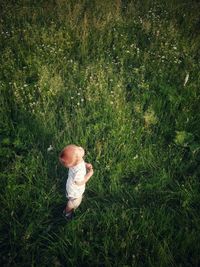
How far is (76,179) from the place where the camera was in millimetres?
3340

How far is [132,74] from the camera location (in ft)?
16.2

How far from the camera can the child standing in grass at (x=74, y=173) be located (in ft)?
10.4

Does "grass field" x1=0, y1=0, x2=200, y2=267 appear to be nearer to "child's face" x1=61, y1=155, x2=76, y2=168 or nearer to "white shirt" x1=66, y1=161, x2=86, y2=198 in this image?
"white shirt" x1=66, y1=161, x2=86, y2=198

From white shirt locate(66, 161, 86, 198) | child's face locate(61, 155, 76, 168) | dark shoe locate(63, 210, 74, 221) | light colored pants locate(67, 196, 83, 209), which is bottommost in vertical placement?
dark shoe locate(63, 210, 74, 221)

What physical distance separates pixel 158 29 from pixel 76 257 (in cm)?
426

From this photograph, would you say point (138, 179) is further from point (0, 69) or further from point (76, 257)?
point (0, 69)

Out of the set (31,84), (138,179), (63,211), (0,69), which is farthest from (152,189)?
(0,69)

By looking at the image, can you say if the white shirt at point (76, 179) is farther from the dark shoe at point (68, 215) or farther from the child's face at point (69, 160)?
the dark shoe at point (68, 215)

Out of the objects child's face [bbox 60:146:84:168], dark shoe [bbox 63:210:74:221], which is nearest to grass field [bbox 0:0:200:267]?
dark shoe [bbox 63:210:74:221]

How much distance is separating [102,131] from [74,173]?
1.04 metres

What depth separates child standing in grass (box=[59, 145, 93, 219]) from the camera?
10.4ft

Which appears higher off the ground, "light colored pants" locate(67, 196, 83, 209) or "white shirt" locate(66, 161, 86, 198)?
"white shirt" locate(66, 161, 86, 198)

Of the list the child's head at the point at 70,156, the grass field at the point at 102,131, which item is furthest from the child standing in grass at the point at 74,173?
the grass field at the point at 102,131

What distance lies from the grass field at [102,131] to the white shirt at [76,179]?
0.28 metres
